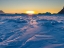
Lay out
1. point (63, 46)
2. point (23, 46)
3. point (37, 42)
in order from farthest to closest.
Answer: point (37, 42), point (23, 46), point (63, 46)

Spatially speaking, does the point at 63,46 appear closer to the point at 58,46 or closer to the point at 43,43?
the point at 58,46

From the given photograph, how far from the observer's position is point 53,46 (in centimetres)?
262

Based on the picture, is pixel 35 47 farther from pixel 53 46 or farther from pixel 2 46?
pixel 2 46

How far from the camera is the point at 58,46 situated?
2.61 meters

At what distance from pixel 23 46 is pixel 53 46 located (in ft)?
2.06

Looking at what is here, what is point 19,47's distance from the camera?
2.75 m

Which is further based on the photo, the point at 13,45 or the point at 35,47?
the point at 13,45

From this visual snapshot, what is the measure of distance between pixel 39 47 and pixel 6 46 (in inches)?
29.6

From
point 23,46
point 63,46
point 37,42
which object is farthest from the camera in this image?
point 37,42

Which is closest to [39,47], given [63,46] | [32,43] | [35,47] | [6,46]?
[35,47]

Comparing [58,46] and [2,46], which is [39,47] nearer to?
[58,46]

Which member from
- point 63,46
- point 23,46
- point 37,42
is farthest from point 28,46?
point 63,46

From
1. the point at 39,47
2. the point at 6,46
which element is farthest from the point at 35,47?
Answer: the point at 6,46

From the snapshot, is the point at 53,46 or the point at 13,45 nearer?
the point at 53,46
